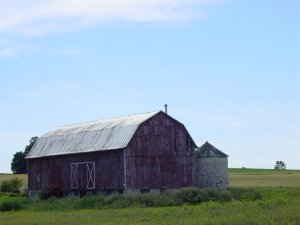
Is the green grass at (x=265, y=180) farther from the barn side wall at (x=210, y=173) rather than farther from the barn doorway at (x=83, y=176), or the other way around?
the barn doorway at (x=83, y=176)

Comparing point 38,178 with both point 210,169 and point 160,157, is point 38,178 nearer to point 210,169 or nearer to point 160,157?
point 160,157

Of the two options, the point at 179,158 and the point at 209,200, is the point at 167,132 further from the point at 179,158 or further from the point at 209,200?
the point at 209,200

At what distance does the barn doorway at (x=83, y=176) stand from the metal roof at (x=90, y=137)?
110cm

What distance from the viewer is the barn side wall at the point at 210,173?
159 feet

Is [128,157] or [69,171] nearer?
[128,157]

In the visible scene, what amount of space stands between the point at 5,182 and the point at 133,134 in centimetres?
2821

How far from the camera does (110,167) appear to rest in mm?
45875

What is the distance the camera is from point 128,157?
45.1m


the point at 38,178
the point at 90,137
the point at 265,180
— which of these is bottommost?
the point at 265,180

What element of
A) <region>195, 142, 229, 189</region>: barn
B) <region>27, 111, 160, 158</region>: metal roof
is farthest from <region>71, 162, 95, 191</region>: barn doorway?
<region>195, 142, 229, 189</region>: barn

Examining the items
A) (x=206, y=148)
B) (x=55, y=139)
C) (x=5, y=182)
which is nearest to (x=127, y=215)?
(x=206, y=148)

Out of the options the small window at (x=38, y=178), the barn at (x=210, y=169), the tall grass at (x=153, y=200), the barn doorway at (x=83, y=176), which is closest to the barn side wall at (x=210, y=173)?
the barn at (x=210, y=169)

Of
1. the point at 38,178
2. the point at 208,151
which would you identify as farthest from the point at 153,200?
the point at 38,178

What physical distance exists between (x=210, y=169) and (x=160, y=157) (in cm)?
434
